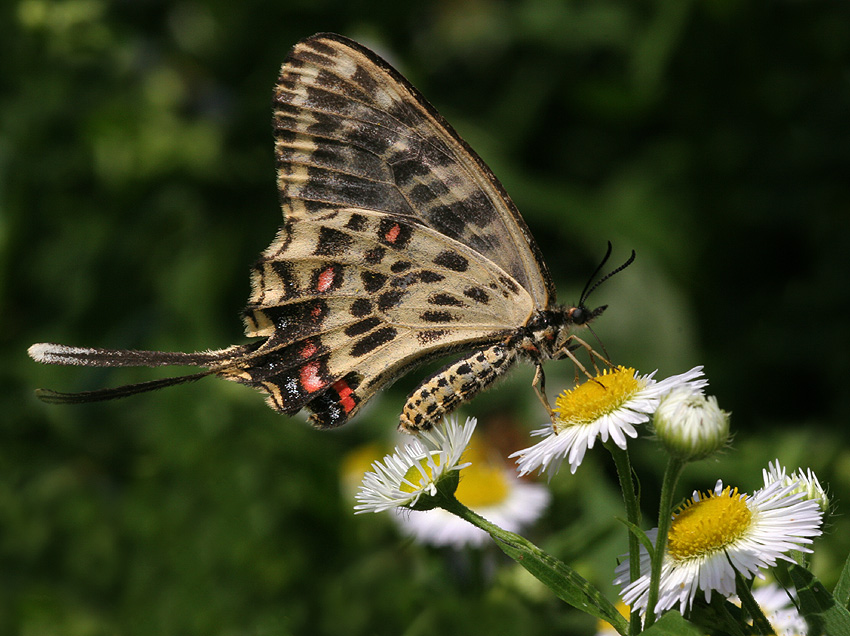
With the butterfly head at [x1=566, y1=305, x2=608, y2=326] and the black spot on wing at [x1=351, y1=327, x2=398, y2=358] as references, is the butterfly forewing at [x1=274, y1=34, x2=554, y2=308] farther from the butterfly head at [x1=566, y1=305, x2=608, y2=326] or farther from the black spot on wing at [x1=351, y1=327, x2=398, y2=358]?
the black spot on wing at [x1=351, y1=327, x2=398, y2=358]

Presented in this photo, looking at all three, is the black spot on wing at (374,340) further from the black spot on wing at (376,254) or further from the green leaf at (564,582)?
the green leaf at (564,582)

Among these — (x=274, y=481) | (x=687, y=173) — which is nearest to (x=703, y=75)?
(x=687, y=173)

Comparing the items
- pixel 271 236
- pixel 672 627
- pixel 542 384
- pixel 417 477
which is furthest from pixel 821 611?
pixel 271 236

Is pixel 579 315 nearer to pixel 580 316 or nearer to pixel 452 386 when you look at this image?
pixel 580 316

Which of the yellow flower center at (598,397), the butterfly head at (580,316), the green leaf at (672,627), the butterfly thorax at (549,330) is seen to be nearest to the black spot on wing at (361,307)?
the butterfly thorax at (549,330)

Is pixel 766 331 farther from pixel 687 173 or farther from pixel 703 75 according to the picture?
pixel 703 75
